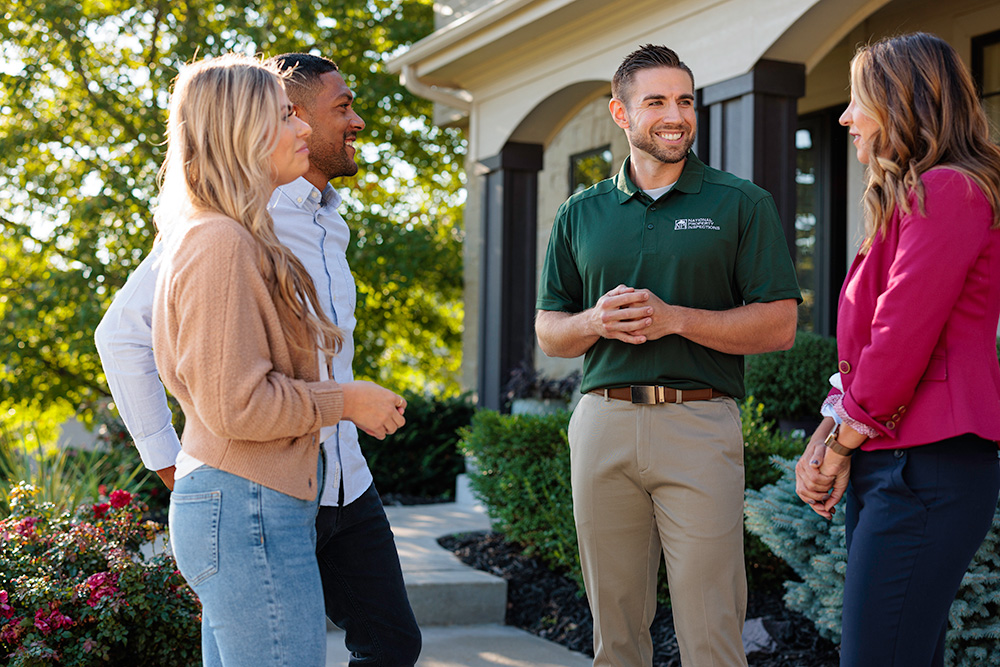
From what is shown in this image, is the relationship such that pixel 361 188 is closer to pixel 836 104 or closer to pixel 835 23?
pixel 836 104

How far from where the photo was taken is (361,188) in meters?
13.9

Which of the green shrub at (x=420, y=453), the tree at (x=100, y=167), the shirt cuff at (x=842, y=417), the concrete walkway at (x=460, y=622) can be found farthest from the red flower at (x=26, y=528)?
the tree at (x=100, y=167)

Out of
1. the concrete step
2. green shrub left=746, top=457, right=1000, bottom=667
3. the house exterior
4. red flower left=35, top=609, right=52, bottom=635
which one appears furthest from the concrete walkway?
the house exterior

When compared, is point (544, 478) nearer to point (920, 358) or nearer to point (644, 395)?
point (644, 395)

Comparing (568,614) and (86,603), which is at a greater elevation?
(86,603)

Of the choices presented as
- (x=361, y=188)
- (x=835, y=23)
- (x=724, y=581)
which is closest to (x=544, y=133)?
(x=835, y=23)

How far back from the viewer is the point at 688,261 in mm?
2875

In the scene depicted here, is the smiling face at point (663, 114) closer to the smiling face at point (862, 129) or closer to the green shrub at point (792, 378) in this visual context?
the smiling face at point (862, 129)

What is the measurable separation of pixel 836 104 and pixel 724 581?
266 inches

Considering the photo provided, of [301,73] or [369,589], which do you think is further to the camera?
[301,73]

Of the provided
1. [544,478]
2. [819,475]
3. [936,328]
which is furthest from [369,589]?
[544,478]

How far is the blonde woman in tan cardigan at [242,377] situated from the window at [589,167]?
25.7 feet

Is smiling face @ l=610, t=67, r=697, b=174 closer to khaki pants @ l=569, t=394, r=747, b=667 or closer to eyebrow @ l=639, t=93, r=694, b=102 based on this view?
eyebrow @ l=639, t=93, r=694, b=102

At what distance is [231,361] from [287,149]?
505mm
